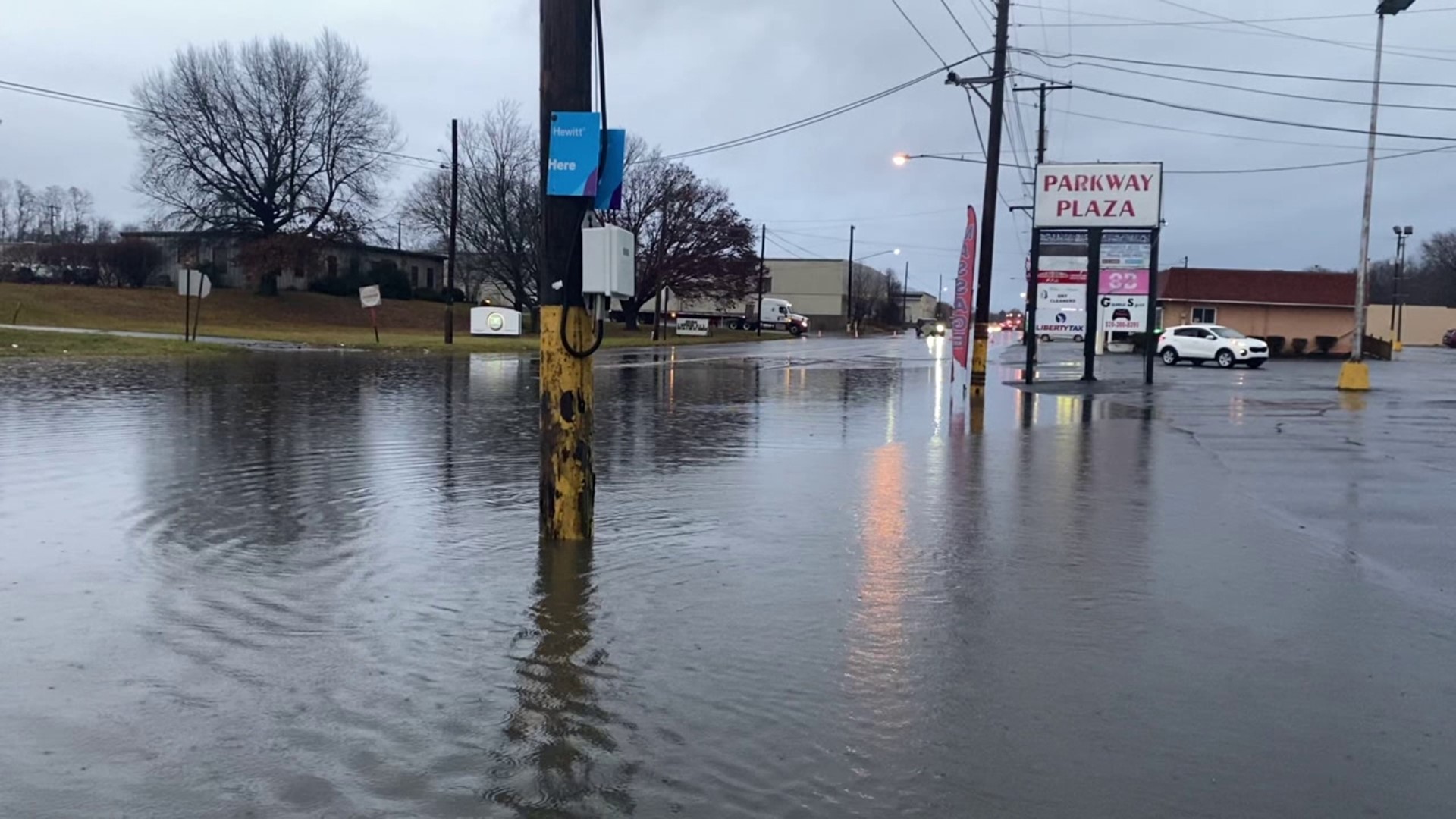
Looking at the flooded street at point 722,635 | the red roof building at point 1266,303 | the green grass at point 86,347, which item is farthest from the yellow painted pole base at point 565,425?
the red roof building at point 1266,303

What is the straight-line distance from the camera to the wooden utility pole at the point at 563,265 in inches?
297

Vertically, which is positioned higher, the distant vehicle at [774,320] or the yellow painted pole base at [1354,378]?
the distant vehicle at [774,320]

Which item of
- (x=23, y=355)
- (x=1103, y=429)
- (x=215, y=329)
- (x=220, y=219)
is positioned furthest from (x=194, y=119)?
(x=1103, y=429)

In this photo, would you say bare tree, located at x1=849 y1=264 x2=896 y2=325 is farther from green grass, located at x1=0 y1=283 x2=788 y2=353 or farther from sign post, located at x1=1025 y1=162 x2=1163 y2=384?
sign post, located at x1=1025 y1=162 x2=1163 y2=384

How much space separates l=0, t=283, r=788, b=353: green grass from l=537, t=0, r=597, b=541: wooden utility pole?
35406 millimetres

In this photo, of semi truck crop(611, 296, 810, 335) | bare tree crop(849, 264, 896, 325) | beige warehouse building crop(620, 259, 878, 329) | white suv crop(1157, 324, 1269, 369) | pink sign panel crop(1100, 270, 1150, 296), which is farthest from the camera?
bare tree crop(849, 264, 896, 325)

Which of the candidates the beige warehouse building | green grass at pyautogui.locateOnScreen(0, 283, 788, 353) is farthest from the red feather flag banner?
the beige warehouse building

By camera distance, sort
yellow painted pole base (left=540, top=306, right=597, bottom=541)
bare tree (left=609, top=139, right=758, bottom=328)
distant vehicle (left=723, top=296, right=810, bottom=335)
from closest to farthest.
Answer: yellow painted pole base (left=540, top=306, right=597, bottom=541), bare tree (left=609, top=139, right=758, bottom=328), distant vehicle (left=723, top=296, right=810, bottom=335)

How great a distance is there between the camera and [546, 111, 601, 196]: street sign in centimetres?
746

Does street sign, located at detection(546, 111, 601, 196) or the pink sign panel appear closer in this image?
street sign, located at detection(546, 111, 601, 196)

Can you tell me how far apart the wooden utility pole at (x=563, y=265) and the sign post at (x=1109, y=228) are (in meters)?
23.0

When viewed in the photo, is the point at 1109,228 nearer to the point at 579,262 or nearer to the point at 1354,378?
the point at 1354,378

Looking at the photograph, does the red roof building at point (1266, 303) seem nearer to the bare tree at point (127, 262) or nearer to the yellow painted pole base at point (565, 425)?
the yellow painted pole base at point (565, 425)

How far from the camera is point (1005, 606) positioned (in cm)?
670
